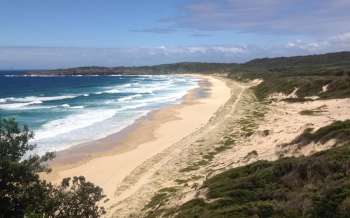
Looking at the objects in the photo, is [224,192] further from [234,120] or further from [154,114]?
[154,114]

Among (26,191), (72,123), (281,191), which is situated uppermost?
(26,191)

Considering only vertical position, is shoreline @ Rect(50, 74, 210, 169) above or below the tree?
below

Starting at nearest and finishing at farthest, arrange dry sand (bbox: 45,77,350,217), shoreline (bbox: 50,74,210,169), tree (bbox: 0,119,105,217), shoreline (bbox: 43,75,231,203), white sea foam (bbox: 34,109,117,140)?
tree (bbox: 0,119,105,217)
dry sand (bbox: 45,77,350,217)
shoreline (bbox: 43,75,231,203)
shoreline (bbox: 50,74,210,169)
white sea foam (bbox: 34,109,117,140)

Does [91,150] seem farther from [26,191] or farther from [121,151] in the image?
[26,191]

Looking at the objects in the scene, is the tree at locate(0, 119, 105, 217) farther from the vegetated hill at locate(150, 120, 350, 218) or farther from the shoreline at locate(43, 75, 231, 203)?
the shoreline at locate(43, 75, 231, 203)

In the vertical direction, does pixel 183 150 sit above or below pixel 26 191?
below

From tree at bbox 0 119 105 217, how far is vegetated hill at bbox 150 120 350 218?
2944 millimetres

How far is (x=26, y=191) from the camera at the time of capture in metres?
10.3

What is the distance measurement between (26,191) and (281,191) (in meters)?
6.33

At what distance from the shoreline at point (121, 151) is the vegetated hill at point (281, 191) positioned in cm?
604

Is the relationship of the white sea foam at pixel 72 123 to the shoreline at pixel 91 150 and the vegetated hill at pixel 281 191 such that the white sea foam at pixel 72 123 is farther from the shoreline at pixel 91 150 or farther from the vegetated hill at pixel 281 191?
the vegetated hill at pixel 281 191

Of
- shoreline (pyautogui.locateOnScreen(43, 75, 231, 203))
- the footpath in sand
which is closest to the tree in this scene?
the footpath in sand

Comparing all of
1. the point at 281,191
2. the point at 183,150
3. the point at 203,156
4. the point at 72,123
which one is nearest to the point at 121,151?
Result: the point at 183,150

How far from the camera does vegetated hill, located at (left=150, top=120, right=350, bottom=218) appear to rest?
10.8 m
